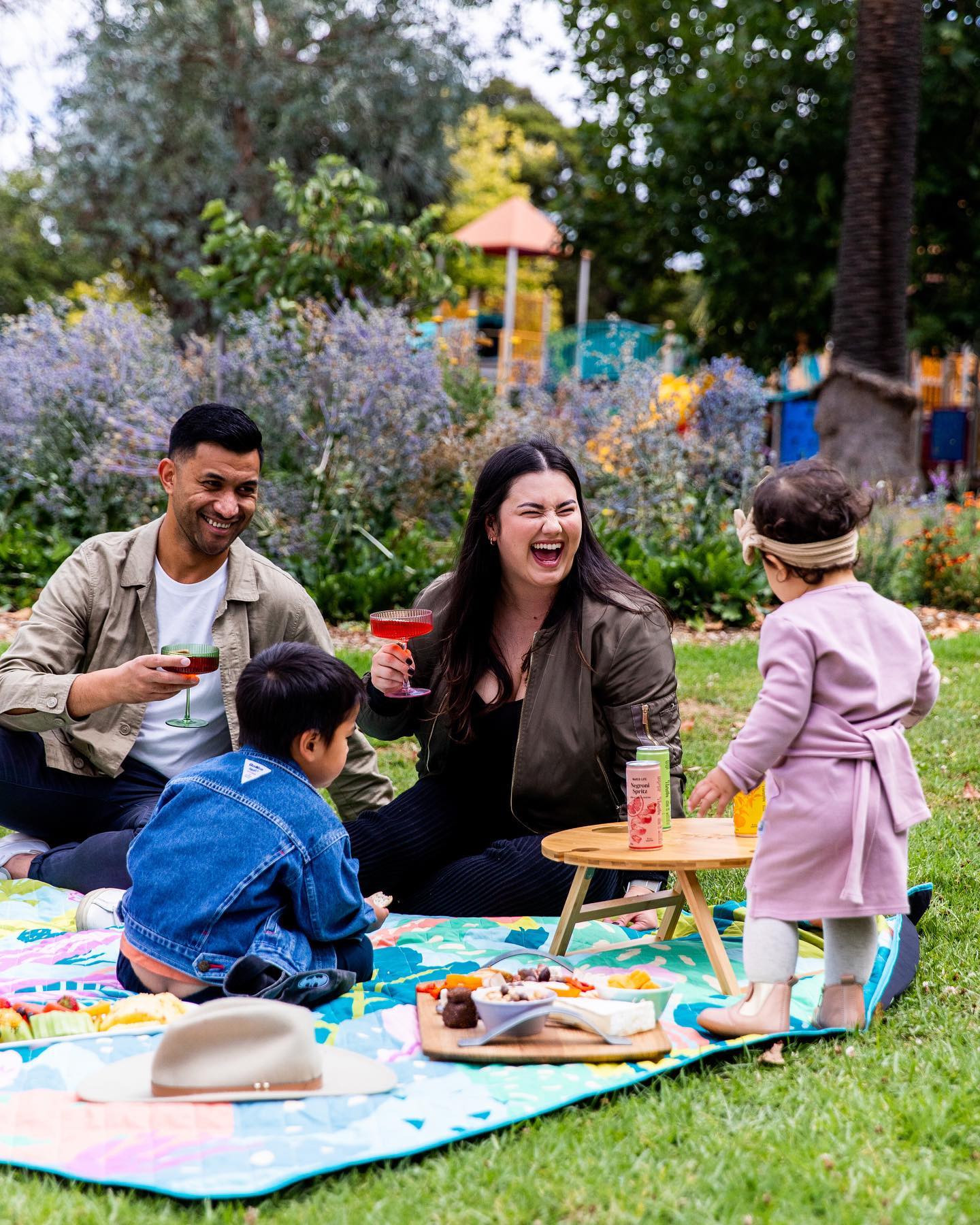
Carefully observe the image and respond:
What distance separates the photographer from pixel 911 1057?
3.15 m

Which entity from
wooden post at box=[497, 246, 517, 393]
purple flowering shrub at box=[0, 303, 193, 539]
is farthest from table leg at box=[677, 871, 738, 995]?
wooden post at box=[497, 246, 517, 393]

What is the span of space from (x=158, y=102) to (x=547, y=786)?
19.8 metres

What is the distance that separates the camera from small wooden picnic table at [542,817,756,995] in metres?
3.52

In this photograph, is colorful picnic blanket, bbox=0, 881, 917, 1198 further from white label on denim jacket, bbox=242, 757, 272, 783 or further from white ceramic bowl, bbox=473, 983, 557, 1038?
white label on denim jacket, bbox=242, 757, 272, 783

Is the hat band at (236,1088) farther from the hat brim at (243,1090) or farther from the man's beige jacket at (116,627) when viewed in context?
the man's beige jacket at (116,627)

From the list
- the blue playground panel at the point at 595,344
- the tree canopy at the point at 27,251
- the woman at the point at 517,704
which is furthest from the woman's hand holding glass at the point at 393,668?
the tree canopy at the point at 27,251

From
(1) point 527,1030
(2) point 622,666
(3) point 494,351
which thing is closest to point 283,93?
(3) point 494,351

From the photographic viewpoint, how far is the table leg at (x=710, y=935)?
361cm

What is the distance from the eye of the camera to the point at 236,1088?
2891mm

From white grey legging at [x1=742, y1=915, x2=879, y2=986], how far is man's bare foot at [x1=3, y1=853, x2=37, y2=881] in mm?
2717

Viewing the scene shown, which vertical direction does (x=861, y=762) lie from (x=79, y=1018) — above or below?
above

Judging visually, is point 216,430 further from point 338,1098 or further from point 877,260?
point 877,260

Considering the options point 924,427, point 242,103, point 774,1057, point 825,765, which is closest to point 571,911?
point 774,1057

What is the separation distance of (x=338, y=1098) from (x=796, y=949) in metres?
1.18
